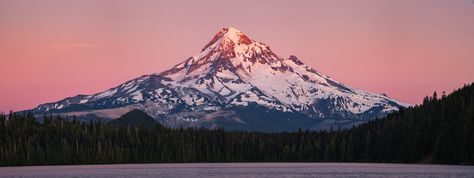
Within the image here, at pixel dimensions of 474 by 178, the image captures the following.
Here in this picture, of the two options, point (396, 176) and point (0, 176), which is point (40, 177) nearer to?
point (0, 176)

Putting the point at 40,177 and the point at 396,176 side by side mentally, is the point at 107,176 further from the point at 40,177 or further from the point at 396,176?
the point at 396,176

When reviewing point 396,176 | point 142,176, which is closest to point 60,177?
point 142,176

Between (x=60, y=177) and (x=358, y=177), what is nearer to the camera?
(x=358, y=177)

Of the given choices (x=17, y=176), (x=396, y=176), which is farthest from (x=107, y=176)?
(x=396, y=176)

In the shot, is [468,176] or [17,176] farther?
[17,176]

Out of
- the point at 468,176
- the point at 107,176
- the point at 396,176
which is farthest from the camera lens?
the point at 107,176

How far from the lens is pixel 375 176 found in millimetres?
174375

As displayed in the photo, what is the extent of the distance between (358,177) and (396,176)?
25.9 feet

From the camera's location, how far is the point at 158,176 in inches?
7402

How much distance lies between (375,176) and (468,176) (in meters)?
19.6

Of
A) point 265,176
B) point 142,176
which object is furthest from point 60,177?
point 265,176

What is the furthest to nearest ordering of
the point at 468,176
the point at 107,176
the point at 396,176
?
the point at 107,176 → the point at 396,176 → the point at 468,176

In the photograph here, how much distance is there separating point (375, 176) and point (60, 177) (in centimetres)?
6543

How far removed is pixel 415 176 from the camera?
559 feet
